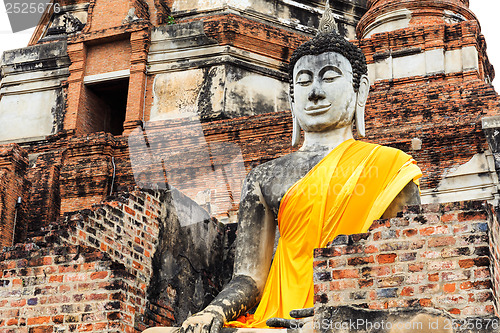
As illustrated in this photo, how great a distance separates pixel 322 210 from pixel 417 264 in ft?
3.60

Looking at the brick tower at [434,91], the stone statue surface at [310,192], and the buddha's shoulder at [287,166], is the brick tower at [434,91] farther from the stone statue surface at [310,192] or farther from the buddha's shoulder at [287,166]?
the buddha's shoulder at [287,166]

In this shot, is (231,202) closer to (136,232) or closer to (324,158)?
(136,232)

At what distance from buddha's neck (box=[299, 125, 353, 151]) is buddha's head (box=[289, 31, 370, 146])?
4 cm

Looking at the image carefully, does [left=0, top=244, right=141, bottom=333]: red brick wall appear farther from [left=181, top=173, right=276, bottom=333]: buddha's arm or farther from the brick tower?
the brick tower

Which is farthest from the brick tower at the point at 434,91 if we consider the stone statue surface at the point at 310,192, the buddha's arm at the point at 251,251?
the buddha's arm at the point at 251,251

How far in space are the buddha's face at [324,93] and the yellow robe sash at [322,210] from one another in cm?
45

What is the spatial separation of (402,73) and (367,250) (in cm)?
811

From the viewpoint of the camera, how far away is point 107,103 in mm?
15594

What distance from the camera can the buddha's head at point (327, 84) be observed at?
6316mm

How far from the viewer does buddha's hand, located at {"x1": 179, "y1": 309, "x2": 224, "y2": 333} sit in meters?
5.34

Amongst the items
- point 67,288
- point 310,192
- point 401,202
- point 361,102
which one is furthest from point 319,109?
point 67,288

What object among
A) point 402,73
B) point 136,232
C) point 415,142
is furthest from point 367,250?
point 402,73

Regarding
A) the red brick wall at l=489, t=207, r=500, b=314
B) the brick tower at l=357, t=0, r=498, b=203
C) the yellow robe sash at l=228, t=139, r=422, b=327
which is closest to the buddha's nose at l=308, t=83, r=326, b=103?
the yellow robe sash at l=228, t=139, r=422, b=327

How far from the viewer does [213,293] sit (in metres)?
7.46
